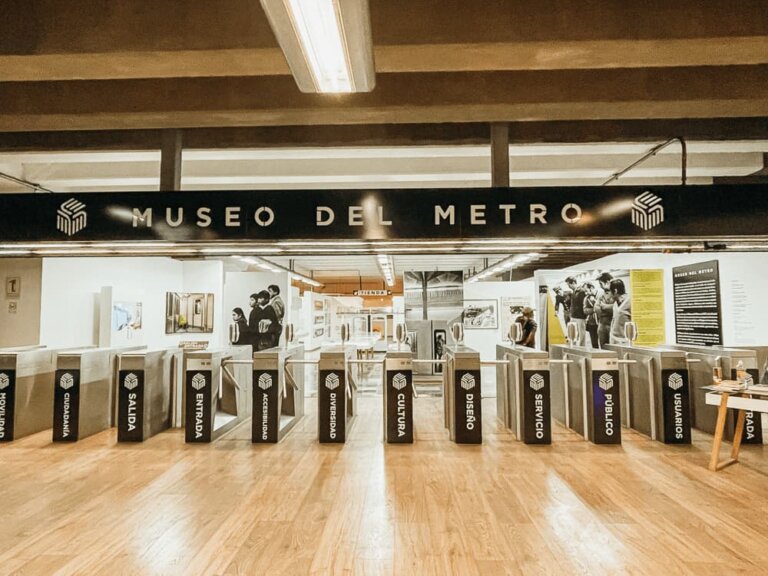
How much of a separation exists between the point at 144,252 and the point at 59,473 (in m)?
2.08

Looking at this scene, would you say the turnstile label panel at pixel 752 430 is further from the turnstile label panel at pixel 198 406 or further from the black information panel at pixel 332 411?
the turnstile label panel at pixel 198 406

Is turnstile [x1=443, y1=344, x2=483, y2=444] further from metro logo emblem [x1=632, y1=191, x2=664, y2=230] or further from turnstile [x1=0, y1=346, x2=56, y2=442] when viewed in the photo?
turnstile [x1=0, y1=346, x2=56, y2=442]

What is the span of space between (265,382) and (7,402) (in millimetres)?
2879

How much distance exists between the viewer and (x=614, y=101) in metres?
2.93

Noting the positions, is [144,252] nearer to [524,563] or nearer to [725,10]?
[524,563]

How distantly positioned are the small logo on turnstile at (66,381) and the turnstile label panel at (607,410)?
5618 millimetres

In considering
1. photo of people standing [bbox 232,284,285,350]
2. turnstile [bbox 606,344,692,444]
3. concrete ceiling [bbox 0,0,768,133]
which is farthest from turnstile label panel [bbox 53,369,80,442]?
turnstile [bbox 606,344,692,444]

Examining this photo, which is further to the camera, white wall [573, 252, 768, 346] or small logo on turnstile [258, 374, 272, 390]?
white wall [573, 252, 768, 346]

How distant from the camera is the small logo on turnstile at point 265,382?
515cm

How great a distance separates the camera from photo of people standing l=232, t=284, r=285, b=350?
873 centimetres

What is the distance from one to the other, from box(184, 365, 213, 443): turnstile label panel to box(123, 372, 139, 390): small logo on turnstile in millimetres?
623

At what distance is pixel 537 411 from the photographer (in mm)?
5051

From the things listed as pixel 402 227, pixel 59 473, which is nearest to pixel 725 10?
pixel 402 227

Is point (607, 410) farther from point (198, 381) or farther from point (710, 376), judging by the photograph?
point (198, 381)
